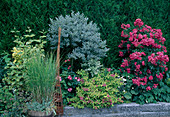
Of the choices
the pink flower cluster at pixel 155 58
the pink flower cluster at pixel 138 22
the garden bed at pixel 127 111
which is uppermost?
the pink flower cluster at pixel 138 22

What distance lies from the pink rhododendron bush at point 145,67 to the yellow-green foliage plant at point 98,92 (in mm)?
316

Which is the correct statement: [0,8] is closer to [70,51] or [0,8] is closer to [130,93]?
[70,51]

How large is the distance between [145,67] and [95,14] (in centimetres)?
174

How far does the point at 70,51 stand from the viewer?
15.4 feet

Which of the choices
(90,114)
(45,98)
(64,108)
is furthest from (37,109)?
(90,114)

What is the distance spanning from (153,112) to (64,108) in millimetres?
1818

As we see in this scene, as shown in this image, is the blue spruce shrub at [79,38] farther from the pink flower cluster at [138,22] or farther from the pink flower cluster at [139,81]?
the pink flower cluster at [138,22]

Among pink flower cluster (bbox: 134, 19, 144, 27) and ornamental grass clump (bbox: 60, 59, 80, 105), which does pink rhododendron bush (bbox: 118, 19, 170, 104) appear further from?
ornamental grass clump (bbox: 60, 59, 80, 105)

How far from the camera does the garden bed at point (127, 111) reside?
392 centimetres

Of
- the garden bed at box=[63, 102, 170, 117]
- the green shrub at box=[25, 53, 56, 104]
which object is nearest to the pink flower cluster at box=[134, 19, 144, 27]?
the garden bed at box=[63, 102, 170, 117]

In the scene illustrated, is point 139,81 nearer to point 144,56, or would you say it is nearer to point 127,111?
point 144,56

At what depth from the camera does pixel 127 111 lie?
4117 millimetres

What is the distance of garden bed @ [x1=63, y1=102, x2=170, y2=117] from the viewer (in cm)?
392

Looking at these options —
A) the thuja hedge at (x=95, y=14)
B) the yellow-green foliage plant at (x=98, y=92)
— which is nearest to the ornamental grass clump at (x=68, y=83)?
the yellow-green foliage plant at (x=98, y=92)
